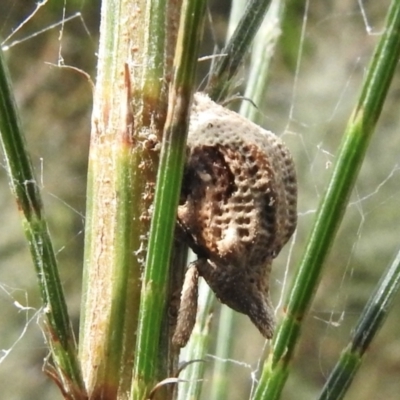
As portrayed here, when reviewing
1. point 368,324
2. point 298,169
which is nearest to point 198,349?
point 368,324

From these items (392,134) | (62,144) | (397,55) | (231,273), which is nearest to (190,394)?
(231,273)

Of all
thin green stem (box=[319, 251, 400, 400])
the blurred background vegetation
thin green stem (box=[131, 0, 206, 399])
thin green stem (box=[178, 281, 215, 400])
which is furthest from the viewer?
the blurred background vegetation

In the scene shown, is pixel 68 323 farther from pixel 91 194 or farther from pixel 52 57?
pixel 52 57

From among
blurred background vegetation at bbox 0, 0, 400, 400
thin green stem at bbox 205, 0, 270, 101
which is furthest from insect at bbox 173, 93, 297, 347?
blurred background vegetation at bbox 0, 0, 400, 400

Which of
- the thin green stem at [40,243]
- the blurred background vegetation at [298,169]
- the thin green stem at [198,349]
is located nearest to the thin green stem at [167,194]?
the thin green stem at [40,243]

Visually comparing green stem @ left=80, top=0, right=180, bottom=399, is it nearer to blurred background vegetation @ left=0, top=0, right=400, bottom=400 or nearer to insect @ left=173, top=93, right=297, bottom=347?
Result: insect @ left=173, top=93, right=297, bottom=347

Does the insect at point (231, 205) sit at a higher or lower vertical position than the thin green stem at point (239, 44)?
lower

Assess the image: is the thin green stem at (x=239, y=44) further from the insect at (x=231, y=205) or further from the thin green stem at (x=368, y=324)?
the thin green stem at (x=368, y=324)
